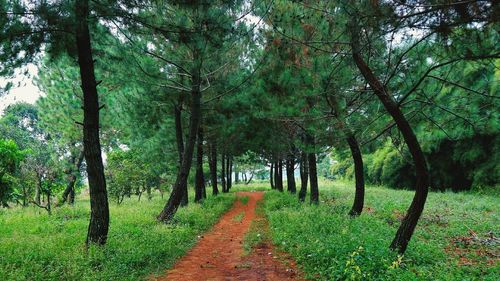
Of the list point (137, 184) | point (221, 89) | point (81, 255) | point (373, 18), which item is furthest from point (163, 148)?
point (373, 18)

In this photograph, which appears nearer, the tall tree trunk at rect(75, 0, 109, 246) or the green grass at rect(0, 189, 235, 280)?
the green grass at rect(0, 189, 235, 280)

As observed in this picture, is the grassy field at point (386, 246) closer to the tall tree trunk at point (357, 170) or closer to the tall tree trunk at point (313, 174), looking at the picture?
the tall tree trunk at point (357, 170)

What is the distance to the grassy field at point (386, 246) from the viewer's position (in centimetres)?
603

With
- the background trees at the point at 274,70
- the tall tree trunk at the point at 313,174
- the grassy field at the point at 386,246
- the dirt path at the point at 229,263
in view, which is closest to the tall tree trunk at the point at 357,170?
the background trees at the point at 274,70

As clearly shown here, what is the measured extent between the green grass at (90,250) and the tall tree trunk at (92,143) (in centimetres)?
50

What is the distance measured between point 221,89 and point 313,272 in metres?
8.91

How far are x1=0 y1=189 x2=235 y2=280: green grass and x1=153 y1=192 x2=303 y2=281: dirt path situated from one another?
39 cm

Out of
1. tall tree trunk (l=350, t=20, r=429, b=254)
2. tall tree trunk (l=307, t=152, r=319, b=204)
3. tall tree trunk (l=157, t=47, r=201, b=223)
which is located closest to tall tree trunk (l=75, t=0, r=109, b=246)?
tall tree trunk (l=157, t=47, r=201, b=223)

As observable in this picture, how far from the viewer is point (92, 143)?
25.7 ft

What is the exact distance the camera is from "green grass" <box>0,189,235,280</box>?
20.1ft

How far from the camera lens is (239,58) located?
43.5 feet

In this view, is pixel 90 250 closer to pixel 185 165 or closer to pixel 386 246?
pixel 185 165

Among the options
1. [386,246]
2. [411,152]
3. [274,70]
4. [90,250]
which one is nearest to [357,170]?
[274,70]

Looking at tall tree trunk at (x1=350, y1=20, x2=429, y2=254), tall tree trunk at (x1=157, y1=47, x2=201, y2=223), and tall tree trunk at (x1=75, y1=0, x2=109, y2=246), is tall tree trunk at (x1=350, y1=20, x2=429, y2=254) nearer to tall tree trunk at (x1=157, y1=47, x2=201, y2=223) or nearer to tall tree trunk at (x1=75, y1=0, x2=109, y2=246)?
tall tree trunk at (x1=75, y1=0, x2=109, y2=246)
